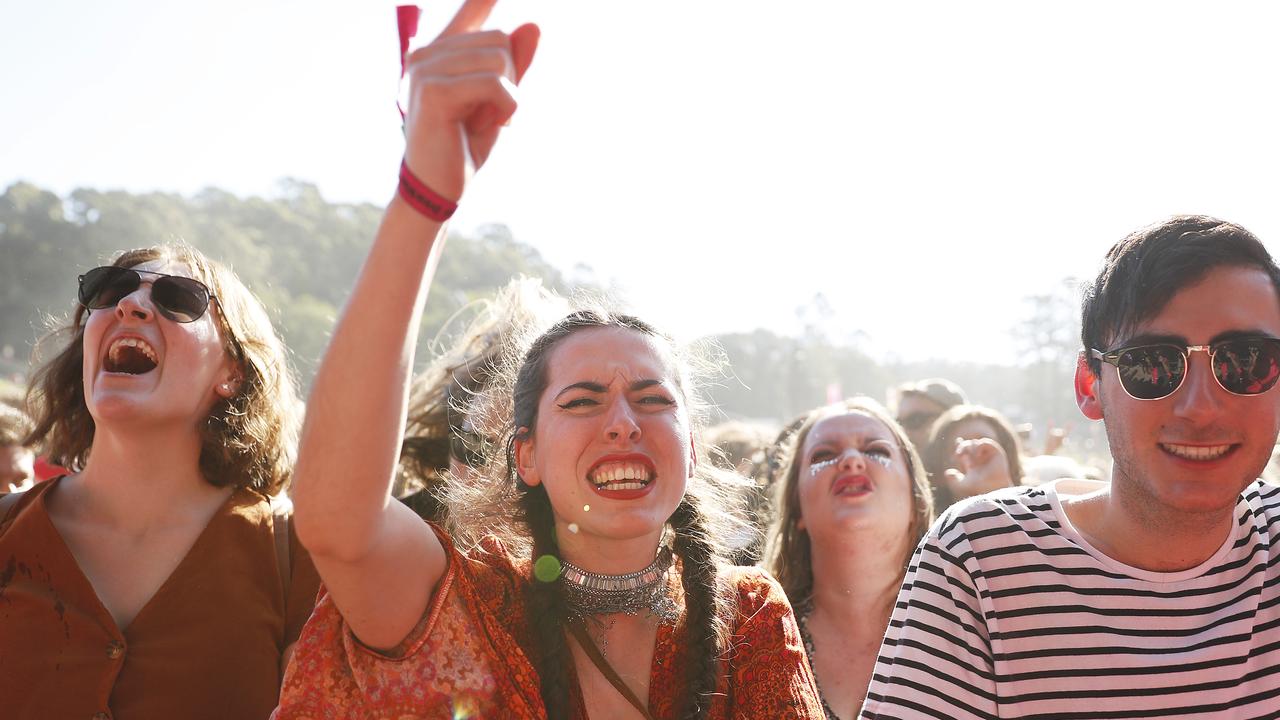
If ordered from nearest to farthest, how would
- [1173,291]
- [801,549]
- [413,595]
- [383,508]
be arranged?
[383,508] < [413,595] < [1173,291] < [801,549]

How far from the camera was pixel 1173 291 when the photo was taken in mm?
1942

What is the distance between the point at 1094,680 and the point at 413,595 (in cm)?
129

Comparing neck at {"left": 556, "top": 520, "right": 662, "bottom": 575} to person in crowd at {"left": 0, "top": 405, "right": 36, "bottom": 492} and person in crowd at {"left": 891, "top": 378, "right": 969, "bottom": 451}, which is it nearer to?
person in crowd at {"left": 0, "top": 405, "right": 36, "bottom": 492}

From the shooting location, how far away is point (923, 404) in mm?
5914

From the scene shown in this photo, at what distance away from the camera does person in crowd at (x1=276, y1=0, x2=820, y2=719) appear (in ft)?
4.81

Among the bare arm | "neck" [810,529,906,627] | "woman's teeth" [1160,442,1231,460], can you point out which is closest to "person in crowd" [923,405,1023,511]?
"neck" [810,529,906,627]

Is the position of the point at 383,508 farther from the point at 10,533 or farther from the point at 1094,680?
the point at 10,533

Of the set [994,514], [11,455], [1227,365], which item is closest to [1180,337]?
[1227,365]

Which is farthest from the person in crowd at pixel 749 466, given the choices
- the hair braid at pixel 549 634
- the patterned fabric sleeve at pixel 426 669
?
the patterned fabric sleeve at pixel 426 669

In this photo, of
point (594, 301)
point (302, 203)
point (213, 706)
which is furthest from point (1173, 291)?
point (302, 203)

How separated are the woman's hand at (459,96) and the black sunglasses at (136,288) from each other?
1700mm

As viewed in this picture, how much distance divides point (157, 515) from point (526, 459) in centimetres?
114

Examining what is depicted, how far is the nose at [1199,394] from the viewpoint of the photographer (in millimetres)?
1881

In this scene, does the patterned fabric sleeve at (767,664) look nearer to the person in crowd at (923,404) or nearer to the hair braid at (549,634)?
the hair braid at (549,634)
